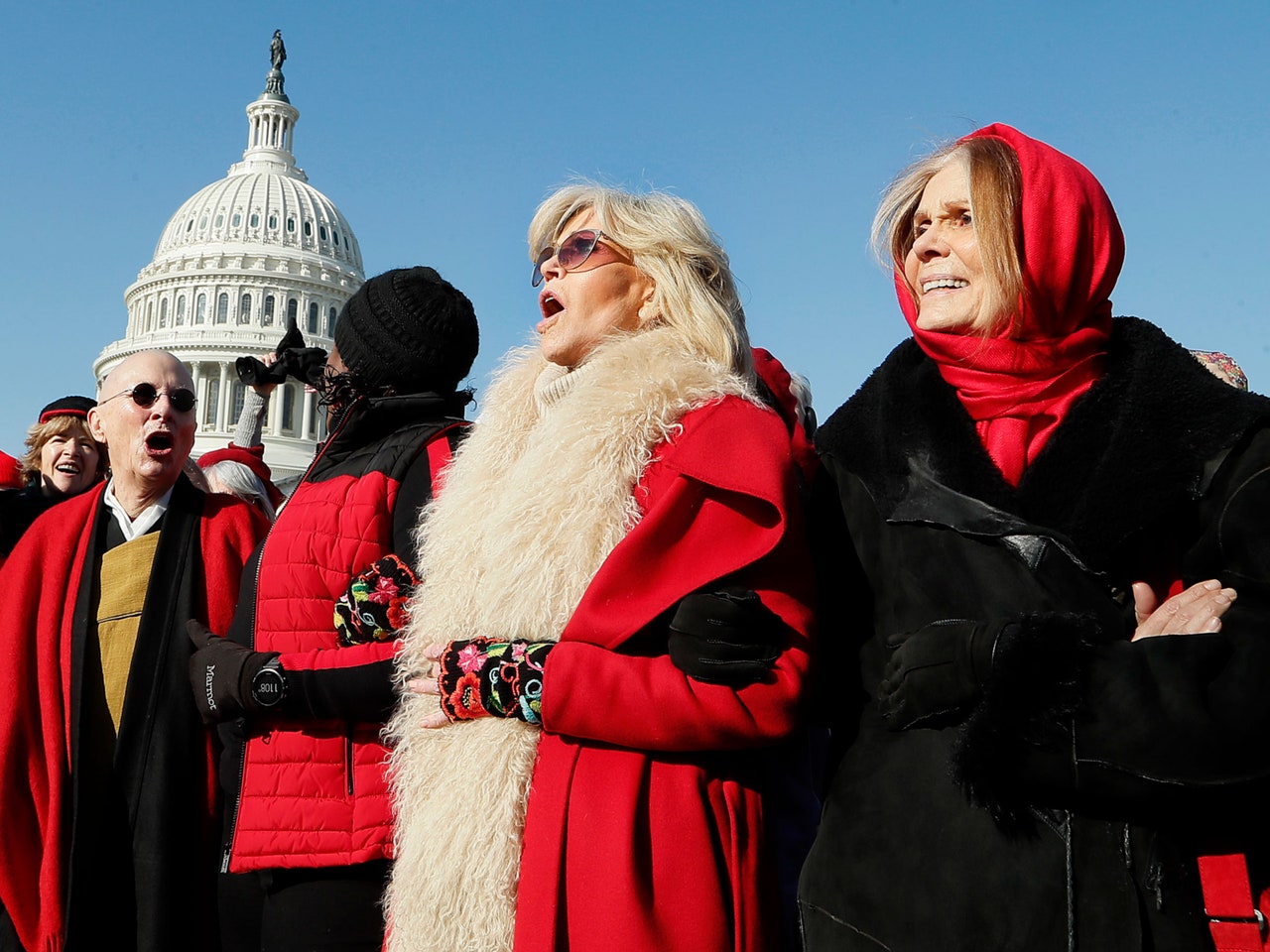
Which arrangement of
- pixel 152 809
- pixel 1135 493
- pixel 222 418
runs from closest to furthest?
pixel 1135 493, pixel 152 809, pixel 222 418

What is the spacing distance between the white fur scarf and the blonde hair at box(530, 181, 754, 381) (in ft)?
0.22

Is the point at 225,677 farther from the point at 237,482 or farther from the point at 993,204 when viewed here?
the point at 237,482

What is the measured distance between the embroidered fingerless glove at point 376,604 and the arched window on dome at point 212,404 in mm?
61452

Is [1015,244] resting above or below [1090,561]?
above

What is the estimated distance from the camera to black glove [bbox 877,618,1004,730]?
1.69 meters

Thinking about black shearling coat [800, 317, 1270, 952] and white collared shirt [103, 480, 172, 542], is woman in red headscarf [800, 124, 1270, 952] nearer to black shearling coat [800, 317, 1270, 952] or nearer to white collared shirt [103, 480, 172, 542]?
black shearling coat [800, 317, 1270, 952]

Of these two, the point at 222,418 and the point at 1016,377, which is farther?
the point at 222,418

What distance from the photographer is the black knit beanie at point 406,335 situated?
3.08m

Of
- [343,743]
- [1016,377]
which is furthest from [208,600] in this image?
[1016,377]

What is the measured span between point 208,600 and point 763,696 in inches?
73.3

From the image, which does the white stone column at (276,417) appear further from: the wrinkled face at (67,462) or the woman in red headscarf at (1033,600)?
the woman in red headscarf at (1033,600)

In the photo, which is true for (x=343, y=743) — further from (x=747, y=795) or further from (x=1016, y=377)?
(x=1016, y=377)

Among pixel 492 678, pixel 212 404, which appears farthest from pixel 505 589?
pixel 212 404

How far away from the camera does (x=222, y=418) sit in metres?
62.2
